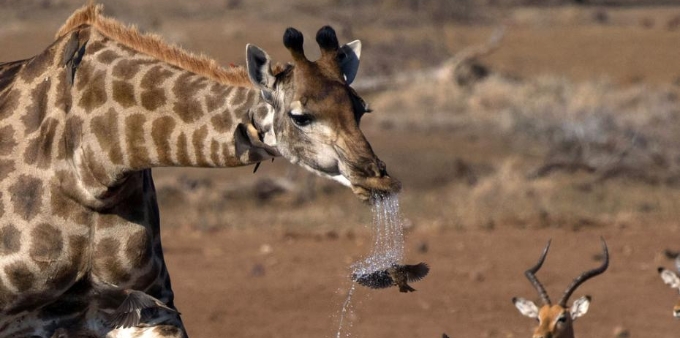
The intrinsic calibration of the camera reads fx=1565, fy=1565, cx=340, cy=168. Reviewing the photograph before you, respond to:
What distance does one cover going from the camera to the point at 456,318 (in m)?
11.6

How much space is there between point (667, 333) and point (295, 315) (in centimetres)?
278

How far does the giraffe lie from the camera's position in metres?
6.03

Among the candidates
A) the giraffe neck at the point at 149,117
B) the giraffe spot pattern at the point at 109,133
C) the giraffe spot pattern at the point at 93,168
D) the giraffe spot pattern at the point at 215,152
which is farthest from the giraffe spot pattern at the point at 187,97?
the giraffe spot pattern at the point at 93,168

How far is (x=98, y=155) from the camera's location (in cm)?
620

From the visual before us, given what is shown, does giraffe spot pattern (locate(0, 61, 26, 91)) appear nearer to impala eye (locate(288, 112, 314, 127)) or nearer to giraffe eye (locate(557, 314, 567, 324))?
impala eye (locate(288, 112, 314, 127))

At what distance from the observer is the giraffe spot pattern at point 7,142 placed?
6.47m

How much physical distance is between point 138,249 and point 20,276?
0.49 metres

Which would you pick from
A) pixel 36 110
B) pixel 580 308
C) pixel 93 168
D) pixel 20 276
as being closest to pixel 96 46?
pixel 36 110

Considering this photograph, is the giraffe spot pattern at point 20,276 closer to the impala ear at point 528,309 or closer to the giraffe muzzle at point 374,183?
the giraffe muzzle at point 374,183

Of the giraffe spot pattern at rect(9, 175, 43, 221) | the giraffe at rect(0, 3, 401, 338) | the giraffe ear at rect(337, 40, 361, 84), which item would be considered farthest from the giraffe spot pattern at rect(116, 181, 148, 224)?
the giraffe ear at rect(337, 40, 361, 84)

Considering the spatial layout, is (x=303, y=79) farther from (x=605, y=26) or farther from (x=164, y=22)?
(x=605, y=26)

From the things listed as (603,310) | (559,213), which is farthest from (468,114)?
(603,310)

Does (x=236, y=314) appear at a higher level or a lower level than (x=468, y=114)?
higher

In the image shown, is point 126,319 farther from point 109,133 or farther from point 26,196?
point 109,133
